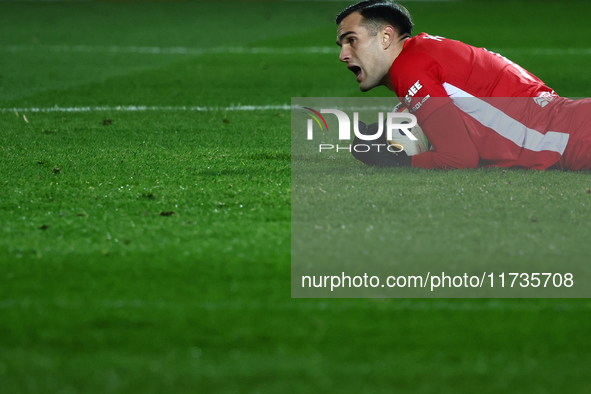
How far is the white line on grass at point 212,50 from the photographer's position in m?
11.0

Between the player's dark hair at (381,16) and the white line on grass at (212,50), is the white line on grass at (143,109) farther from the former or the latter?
the white line on grass at (212,50)

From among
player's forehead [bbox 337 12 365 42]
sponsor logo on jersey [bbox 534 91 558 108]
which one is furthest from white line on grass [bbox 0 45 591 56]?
sponsor logo on jersey [bbox 534 91 558 108]

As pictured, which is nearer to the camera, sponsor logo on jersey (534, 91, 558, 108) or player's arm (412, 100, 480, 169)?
player's arm (412, 100, 480, 169)

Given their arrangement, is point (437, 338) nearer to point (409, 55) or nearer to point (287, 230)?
point (287, 230)

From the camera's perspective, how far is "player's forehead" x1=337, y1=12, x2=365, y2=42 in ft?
14.4

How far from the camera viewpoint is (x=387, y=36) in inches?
173

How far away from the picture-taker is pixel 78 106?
7.02 meters

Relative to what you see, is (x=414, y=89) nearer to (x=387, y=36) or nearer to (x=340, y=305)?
(x=387, y=36)

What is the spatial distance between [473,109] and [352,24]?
84cm

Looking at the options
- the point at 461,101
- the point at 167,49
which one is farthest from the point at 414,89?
the point at 167,49

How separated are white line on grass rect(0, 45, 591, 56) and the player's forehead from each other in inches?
264

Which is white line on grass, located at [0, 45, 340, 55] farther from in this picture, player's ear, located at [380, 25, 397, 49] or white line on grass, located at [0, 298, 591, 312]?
white line on grass, located at [0, 298, 591, 312]

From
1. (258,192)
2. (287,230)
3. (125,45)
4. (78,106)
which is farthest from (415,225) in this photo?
(125,45)

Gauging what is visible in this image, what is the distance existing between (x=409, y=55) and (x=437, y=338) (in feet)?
7.72
